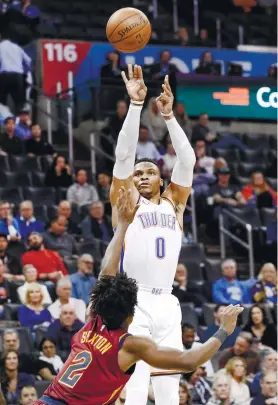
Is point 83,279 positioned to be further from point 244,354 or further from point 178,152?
point 178,152

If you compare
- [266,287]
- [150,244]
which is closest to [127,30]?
[150,244]

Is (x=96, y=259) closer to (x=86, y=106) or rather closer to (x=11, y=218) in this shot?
(x=11, y=218)

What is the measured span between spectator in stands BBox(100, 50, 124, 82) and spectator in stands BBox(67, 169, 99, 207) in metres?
2.64

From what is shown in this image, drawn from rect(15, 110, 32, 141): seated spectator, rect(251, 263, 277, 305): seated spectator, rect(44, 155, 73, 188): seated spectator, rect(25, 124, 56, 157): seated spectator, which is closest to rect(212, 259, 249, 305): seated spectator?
rect(251, 263, 277, 305): seated spectator

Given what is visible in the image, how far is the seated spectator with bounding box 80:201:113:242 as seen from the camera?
62.1 ft

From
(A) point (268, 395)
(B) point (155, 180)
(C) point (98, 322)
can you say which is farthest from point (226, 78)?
(C) point (98, 322)

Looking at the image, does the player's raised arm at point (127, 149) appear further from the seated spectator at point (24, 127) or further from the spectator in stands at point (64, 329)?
the seated spectator at point (24, 127)

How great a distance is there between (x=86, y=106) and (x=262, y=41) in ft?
19.3

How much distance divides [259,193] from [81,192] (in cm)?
345

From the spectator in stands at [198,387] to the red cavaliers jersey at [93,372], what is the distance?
6.31 metres

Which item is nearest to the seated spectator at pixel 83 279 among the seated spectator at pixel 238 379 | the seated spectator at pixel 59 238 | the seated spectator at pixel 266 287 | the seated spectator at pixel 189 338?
the seated spectator at pixel 59 238

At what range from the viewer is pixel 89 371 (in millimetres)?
9250

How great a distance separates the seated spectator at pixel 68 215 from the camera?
18.5 m

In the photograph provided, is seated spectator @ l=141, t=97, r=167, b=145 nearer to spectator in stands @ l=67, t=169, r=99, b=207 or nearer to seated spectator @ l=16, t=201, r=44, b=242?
spectator in stands @ l=67, t=169, r=99, b=207
